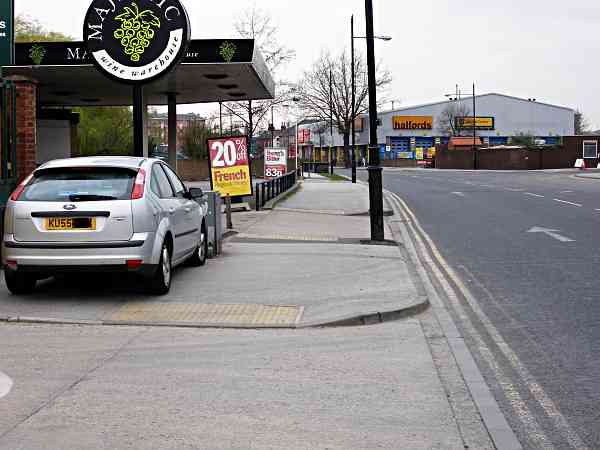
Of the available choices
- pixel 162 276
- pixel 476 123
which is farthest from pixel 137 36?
pixel 476 123

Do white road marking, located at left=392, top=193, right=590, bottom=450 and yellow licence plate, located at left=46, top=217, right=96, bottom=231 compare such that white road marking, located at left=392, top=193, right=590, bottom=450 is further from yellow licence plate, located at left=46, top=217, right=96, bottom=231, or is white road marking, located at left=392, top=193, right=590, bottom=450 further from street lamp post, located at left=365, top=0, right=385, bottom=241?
street lamp post, located at left=365, top=0, right=385, bottom=241

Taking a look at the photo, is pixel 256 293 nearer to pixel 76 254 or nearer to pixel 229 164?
pixel 76 254

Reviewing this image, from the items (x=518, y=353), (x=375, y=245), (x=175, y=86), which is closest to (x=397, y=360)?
(x=518, y=353)

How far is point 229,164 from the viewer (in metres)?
21.5

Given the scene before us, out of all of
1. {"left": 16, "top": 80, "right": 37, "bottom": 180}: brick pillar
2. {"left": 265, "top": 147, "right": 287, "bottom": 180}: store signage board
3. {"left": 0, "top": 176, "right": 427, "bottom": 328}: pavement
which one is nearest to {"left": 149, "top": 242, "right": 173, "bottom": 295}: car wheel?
{"left": 0, "top": 176, "right": 427, "bottom": 328}: pavement

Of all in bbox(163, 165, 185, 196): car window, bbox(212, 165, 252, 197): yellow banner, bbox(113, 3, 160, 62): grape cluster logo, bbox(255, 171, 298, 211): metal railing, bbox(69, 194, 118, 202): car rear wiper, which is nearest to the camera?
bbox(69, 194, 118, 202): car rear wiper

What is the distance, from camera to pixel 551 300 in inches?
384

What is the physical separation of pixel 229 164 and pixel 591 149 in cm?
6323

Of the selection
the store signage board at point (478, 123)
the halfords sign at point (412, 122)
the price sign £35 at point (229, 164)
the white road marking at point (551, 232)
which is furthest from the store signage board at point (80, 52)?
the halfords sign at point (412, 122)

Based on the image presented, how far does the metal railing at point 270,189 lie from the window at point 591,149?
4829 centimetres

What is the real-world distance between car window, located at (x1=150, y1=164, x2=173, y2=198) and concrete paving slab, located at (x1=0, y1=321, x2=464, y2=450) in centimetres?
222

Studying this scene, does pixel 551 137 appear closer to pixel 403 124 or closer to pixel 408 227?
pixel 403 124

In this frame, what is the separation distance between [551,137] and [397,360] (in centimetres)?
10380

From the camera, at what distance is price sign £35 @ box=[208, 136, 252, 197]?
21.3 m
